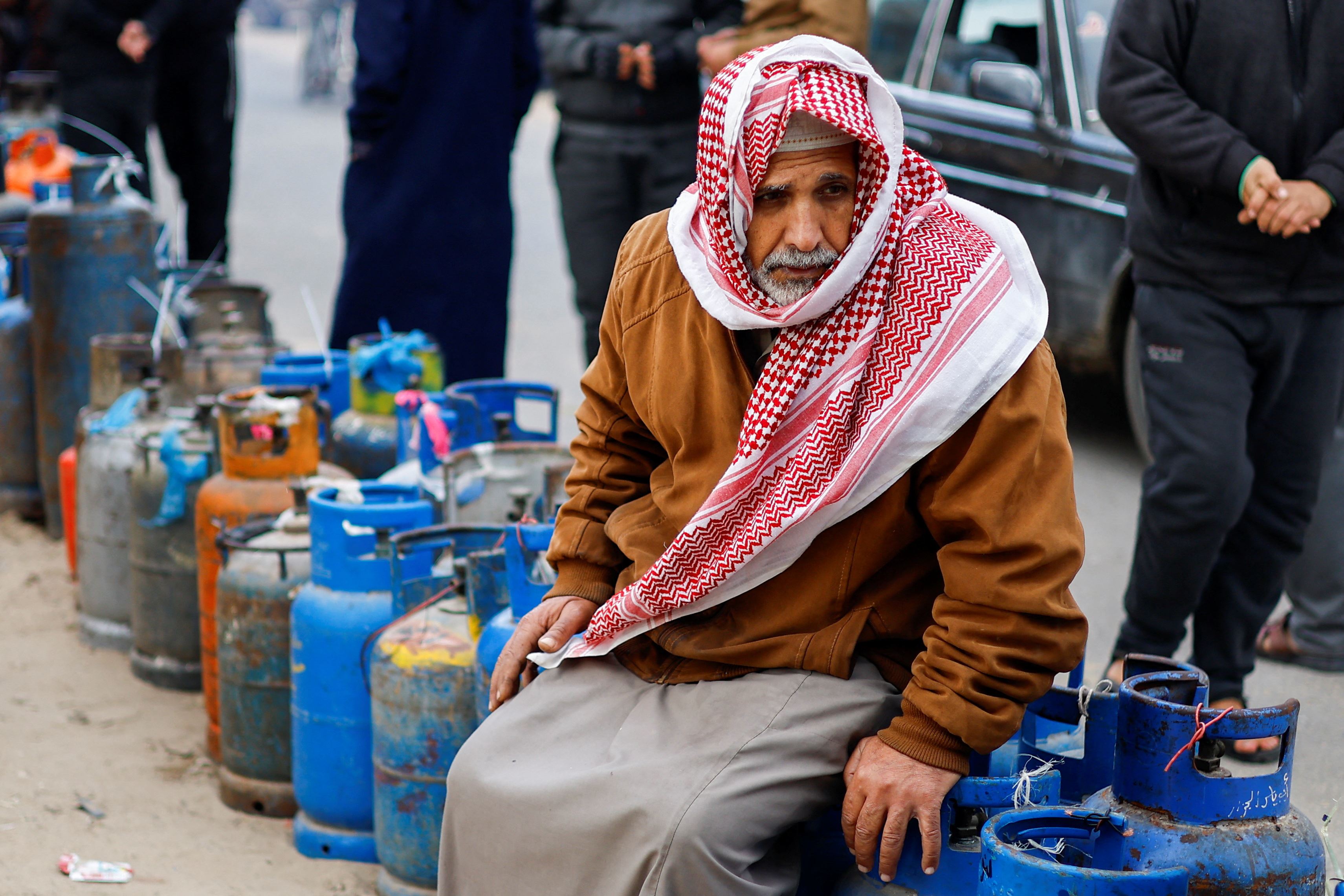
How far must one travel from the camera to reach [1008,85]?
5.79 m

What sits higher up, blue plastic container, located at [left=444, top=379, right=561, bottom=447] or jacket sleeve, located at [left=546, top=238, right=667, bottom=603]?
jacket sleeve, located at [left=546, top=238, right=667, bottom=603]

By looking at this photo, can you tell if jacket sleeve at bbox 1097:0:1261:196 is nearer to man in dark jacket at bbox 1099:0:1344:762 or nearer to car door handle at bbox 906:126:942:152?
man in dark jacket at bbox 1099:0:1344:762

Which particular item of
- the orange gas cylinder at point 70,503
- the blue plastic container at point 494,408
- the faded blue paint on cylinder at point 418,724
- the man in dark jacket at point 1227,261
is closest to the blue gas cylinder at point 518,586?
the faded blue paint on cylinder at point 418,724

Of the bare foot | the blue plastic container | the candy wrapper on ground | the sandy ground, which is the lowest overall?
the sandy ground

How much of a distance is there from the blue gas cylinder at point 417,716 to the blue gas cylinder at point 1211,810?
140 cm

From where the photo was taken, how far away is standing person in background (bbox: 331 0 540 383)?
205 inches

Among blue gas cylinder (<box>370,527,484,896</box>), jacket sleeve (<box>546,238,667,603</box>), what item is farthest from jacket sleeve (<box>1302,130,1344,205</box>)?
blue gas cylinder (<box>370,527,484,896</box>)

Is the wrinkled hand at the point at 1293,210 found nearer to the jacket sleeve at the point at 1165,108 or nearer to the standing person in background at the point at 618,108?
the jacket sleeve at the point at 1165,108

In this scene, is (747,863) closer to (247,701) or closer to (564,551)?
(564,551)

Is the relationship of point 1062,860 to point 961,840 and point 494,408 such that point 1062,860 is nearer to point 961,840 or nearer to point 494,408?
point 961,840

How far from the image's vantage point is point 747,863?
6.74 ft

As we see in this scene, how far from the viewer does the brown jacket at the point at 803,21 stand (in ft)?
15.5

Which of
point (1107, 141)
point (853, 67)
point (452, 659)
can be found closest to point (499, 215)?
point (1107, 141)

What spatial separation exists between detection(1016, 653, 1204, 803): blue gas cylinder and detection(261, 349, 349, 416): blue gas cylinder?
7.96ft
